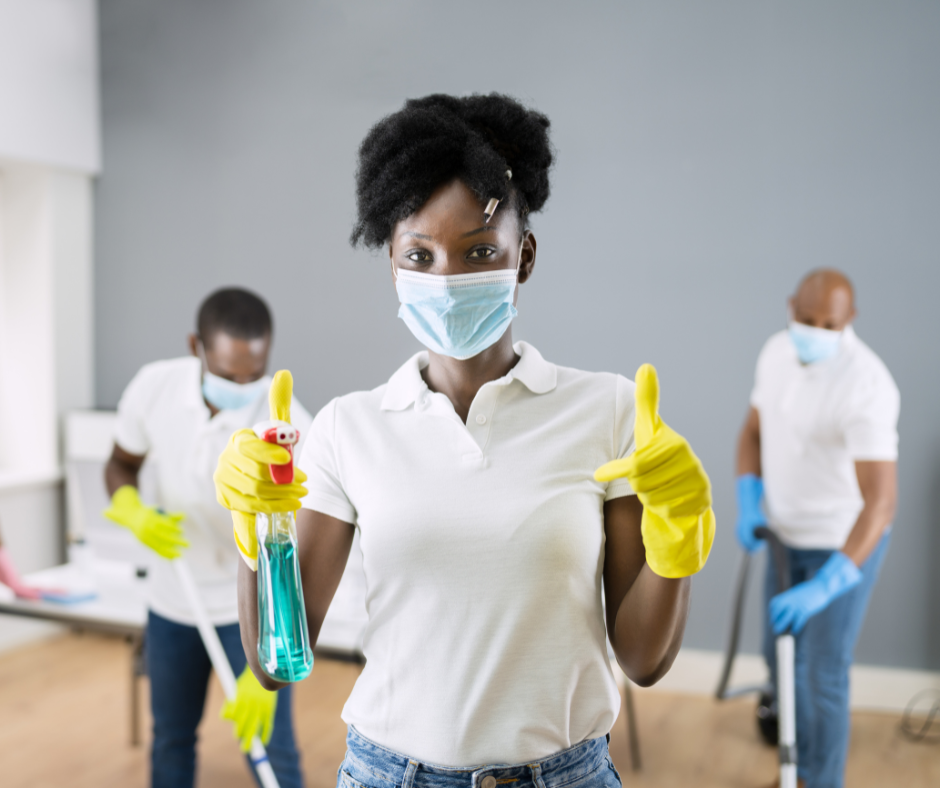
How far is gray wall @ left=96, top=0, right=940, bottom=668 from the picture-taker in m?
2.83

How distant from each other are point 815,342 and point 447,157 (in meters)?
1.81

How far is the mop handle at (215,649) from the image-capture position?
1.72m

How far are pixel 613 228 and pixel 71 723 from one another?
2.51 metres

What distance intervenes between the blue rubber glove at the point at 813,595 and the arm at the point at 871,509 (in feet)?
0.12

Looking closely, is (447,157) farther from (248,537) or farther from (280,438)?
(248,537)

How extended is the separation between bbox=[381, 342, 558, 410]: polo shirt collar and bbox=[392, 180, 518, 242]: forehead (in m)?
0.14

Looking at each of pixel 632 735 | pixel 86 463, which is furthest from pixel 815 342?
pixel 86 463

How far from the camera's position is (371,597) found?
0.85 m

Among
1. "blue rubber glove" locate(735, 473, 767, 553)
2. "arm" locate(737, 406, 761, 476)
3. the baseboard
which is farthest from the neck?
the baseboard

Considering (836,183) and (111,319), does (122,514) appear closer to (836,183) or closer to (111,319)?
(111,319)

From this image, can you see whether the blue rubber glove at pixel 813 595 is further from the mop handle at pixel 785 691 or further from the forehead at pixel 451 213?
the forehead at pixel 451 213

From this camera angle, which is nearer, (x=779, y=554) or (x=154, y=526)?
(x=154, y=526)

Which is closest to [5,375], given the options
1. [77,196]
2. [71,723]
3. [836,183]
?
[77,196]

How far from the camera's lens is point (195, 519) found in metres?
1.89
